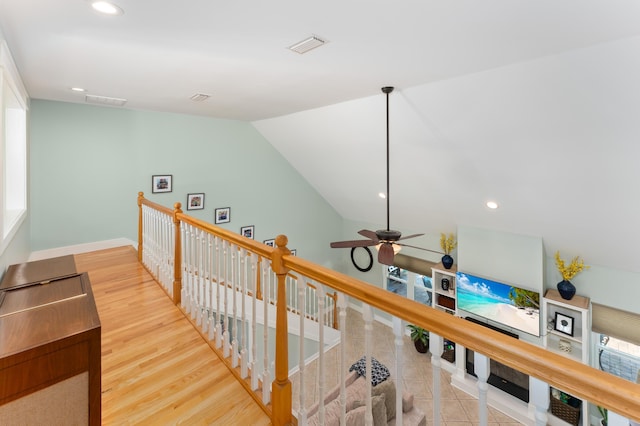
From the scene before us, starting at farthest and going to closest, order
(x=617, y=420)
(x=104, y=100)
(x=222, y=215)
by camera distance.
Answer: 1. (x=222, y=215)
2. (x=104, y=100)
3. (x=617, y=420)

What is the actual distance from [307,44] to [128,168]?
3.83m

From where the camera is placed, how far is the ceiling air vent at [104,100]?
13.0 ft

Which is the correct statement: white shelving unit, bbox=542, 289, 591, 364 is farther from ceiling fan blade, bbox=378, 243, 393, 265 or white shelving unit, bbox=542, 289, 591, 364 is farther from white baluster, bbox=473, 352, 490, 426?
white baluster, bbox=473, 352, 490, 426

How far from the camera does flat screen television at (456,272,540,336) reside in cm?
519

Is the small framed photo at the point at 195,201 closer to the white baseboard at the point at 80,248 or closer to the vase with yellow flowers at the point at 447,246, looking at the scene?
the white baseboard at the point at 80,248

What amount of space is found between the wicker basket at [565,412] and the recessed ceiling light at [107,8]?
274 inches

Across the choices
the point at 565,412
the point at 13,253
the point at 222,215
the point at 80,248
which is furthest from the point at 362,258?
the point at 13,253

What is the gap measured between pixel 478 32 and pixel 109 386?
3302 mm

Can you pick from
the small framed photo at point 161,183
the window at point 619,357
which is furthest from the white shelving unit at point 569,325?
the small framed photo at point 161,183

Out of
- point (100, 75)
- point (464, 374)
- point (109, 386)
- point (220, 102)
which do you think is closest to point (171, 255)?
point (109, 386)

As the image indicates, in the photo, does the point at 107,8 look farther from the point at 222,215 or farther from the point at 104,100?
the point at 222,215

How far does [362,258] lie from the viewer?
8.54 m

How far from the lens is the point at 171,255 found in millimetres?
3121

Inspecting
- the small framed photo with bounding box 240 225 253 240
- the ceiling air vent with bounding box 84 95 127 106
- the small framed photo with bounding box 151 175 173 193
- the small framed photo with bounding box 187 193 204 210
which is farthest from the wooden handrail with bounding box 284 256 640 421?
the small framed photo with bounding box 240 225 253 240
